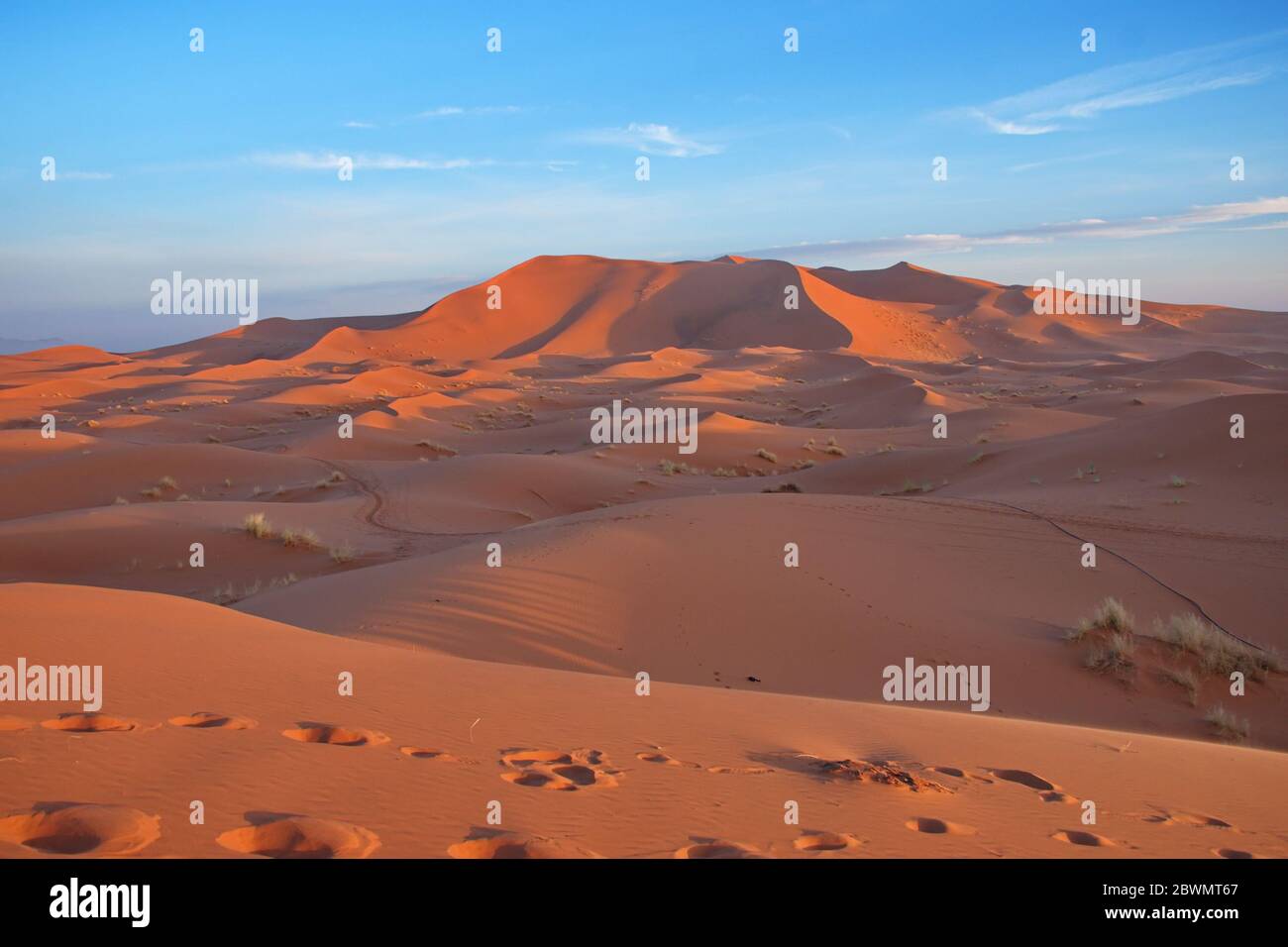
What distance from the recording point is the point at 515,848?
133 inches

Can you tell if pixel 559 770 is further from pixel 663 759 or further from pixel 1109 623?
pixel 1109 623

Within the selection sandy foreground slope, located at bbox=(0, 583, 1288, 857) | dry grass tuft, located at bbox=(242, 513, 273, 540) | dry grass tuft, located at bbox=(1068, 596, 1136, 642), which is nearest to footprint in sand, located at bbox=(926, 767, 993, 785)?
sandy foreground slope, located at bbox=(0, 583, 1288, 857)

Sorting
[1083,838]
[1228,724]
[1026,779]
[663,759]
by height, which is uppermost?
[663,759]

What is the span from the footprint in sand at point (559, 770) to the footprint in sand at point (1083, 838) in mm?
2105

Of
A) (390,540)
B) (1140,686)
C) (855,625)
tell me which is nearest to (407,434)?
(390,540)

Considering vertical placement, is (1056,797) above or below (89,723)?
below

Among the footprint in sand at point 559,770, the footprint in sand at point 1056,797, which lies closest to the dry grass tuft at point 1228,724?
the footprint in sand at point 1056,797

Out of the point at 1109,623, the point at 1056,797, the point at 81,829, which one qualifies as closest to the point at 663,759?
the point at 1056,797

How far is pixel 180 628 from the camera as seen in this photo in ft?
21.3

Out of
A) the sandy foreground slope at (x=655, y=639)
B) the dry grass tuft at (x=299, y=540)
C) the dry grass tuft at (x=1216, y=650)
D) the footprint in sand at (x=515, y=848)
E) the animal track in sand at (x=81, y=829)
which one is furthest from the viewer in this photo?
the dry grass tuft at (x=299, y=540)

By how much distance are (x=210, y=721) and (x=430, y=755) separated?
1193 mm

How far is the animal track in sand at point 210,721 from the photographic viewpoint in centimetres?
447

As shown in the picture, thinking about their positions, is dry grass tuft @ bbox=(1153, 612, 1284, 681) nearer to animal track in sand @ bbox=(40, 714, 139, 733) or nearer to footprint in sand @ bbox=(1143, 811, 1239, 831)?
footprint in sand @ bbox=(1143, 811, 1239, 831)

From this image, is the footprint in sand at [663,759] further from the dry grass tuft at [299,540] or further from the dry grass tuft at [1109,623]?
the dry grass tuft at [299,540]
